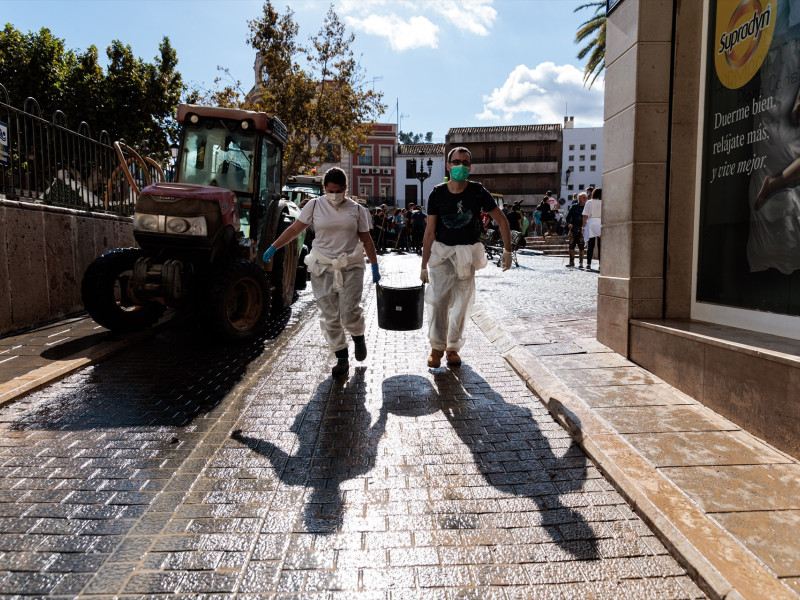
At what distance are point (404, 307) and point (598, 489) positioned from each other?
3226 mm

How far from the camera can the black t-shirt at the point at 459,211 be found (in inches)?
217

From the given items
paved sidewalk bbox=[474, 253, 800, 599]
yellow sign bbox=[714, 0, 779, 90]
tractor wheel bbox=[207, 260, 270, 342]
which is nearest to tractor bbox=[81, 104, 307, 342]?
tractor wheel bbox=[207, 260, 270, 342]

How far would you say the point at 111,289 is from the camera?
6.77 m

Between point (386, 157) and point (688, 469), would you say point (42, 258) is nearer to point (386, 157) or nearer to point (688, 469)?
point (688, 469)

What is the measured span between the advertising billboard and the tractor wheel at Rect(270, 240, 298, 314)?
5.33 m

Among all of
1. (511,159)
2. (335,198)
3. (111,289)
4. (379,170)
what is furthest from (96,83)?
(511,159)

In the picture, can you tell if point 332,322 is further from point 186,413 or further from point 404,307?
point 186,413

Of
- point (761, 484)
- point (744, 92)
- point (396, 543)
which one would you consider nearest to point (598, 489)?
point (761, 484)

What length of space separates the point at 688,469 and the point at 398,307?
3343 mm

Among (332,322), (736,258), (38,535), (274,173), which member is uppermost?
(274,173)

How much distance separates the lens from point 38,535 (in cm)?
267

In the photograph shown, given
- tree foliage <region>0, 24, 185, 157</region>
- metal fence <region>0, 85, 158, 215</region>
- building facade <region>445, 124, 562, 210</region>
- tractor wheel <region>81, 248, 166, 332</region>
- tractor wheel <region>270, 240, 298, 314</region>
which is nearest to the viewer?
tractor wheel <region>81, 248, 166, 332</region>

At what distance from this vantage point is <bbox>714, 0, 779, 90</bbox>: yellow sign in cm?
429

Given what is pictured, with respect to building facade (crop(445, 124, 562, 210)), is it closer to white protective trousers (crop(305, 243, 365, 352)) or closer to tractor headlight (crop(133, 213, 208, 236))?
A: tractor headlight (crop(133, 213, 208, 236))
